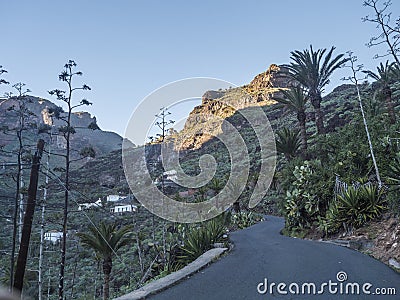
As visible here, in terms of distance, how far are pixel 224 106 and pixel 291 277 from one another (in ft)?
142

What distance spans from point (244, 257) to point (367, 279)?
3.42m

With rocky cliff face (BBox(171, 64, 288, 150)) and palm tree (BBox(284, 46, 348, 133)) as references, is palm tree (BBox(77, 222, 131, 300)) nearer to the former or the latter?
palm tree (BBox(284, 46, 348, 133))

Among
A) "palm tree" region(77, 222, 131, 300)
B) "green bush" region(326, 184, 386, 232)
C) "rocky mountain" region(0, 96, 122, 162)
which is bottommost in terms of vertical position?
"palm tree" region(77, 222, 131, 300)

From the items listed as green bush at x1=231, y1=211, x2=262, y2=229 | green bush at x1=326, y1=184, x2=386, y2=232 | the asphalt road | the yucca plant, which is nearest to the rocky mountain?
the yucca plant

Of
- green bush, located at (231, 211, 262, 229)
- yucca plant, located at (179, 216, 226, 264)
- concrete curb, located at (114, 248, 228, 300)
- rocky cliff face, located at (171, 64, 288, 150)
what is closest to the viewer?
concrete curb, located at (114, 248, 228, 300)

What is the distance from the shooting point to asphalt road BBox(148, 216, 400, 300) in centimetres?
521

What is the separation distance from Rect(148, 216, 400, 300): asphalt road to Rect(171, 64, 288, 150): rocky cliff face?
40524mm

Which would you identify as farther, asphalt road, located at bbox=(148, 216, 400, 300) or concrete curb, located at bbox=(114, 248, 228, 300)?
asphalt road, located at bbox=(148, 216, 400, 300)

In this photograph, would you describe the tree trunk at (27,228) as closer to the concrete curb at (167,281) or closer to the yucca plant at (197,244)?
the concrete curb at (167,281)

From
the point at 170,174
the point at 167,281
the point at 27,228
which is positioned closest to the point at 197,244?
the point at 167,281

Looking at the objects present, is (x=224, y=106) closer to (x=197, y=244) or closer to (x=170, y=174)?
(x=170, y=174)

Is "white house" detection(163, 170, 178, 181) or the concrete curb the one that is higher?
"white house" detection(163, 170, 178, 181)

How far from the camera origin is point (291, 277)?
20.5 feet

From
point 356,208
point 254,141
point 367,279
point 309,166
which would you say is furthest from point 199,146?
point 367,279
